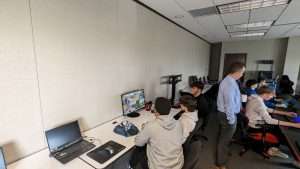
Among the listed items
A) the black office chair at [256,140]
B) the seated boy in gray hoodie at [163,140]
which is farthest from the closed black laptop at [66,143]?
the black office chair at [256,140]

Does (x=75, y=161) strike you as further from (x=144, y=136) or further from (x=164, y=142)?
(x=164, y=142)

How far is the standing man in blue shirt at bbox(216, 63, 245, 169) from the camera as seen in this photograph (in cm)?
216

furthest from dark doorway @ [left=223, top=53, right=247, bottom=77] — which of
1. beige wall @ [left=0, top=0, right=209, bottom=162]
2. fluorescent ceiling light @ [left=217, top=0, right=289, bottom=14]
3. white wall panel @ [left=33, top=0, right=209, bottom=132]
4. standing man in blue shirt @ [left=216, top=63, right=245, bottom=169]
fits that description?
beige wall @ [left=0, top=0, right=209, bottom=162]

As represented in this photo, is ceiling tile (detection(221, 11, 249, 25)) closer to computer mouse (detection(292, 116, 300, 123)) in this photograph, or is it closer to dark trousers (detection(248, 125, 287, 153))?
computer mouse (detection(292, 116, 300, 123))

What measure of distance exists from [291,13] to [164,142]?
398 cm

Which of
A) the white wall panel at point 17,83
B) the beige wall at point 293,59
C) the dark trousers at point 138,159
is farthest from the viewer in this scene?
the beige wall at point 293,59

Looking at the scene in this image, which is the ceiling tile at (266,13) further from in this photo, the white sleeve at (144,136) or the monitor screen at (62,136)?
the monitor screen at (62,136)

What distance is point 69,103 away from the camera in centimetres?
168

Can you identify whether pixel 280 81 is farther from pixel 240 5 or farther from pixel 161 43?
pixel 161 43

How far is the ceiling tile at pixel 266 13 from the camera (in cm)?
293

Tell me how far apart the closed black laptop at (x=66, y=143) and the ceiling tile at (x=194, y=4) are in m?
2.53

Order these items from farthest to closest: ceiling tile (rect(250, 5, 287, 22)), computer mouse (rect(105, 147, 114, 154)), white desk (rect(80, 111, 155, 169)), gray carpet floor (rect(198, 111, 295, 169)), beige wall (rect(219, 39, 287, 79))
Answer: beige wall (rect(219, 39, 287, 79)) < ceiling tile (rect(250, 5, 287, 22)) < gray carpet floor (rect(198, 111, 295, 169)) < computer mouse (rect(105, 147, 114, 154)) < white desk (rect(80, 111, 155, 169))

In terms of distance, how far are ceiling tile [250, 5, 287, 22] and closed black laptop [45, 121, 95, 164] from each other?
3852mm

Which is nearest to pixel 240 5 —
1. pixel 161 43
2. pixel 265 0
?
pixel 265 0
